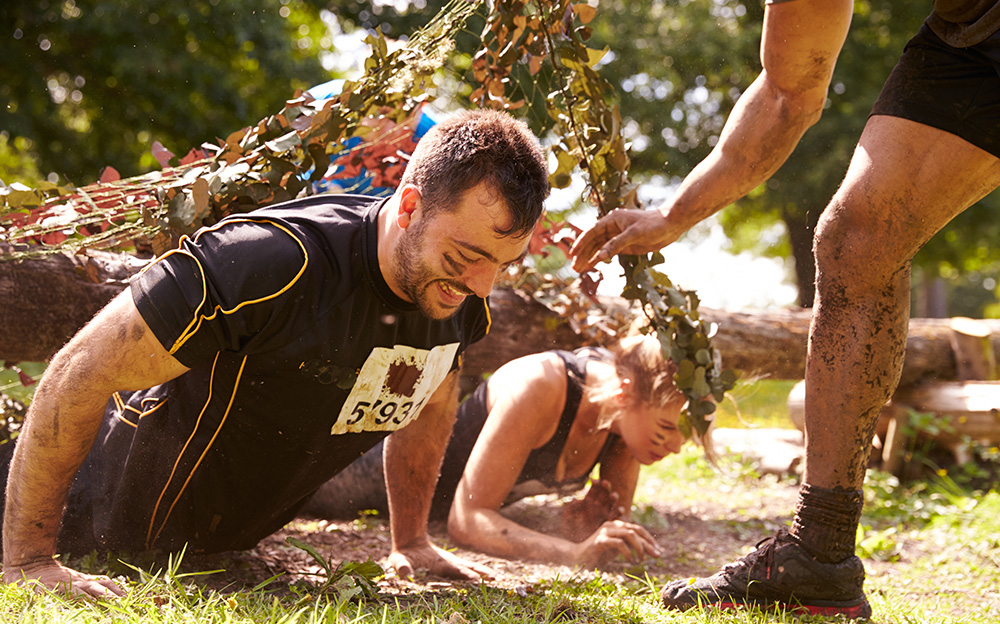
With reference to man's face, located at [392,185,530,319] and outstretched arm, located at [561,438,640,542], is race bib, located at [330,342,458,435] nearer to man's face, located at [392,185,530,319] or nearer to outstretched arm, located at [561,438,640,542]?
man's face, located at [392,185,530,319]

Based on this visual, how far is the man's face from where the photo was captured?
197 cm

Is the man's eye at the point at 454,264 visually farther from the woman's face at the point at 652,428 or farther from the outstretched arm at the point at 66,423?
the woman's face at the point at 652,428

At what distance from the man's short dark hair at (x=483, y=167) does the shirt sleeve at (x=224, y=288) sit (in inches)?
14.7

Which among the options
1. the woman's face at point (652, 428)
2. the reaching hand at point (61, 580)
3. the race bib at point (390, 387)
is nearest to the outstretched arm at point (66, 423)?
the reaching hand at point (61, 580)

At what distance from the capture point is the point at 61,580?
188cm

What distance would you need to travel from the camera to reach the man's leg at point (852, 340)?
2027 mm

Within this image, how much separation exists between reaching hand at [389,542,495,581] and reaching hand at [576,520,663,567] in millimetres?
425

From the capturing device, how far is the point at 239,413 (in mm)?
2184

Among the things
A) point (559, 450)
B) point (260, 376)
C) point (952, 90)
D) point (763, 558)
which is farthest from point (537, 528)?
point (952, 90)

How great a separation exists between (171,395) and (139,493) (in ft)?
1.14

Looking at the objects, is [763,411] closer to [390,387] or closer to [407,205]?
[390,387]

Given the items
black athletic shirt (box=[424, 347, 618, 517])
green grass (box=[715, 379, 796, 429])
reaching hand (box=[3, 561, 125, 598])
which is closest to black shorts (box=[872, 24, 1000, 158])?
black athletic shirt (box=[424, 347, 618, 517])

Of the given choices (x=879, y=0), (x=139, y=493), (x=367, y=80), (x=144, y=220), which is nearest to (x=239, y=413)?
(x=139, y=493)

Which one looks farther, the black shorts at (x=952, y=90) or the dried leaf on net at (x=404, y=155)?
the dried leaf on net at (x=404, y=155)
